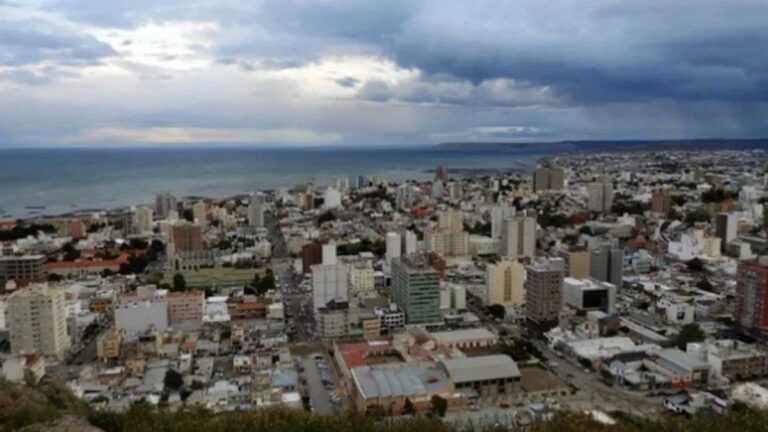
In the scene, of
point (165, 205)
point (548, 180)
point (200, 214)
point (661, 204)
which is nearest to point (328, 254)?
point (200, 214)

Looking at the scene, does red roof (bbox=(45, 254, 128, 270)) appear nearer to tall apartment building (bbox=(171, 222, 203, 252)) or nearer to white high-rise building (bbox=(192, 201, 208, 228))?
tall apartment building (bbox=(171, 222, 203, 252))

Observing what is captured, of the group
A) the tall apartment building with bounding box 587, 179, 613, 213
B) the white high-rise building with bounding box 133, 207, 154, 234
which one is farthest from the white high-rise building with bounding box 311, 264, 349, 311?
the tall apartment building with bounding box 587, 179, 613, 213

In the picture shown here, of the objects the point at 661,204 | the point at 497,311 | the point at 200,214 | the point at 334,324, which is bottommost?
the point at 497,311

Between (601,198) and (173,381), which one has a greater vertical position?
(601,198)

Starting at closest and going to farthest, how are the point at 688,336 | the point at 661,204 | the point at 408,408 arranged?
the point at 408,408 → the point at 688,336 → the point at 661,204

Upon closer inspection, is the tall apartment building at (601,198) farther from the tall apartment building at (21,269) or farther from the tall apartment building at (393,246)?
the tall apartment building at (21,269)

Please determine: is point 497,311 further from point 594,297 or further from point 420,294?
point 594,297

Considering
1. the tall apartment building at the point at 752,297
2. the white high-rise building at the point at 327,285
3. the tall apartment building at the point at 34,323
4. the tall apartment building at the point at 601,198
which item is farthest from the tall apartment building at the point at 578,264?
the tall apartment building at the point at 601,198

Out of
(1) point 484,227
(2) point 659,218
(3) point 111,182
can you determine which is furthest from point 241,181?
(2) point 659,218
